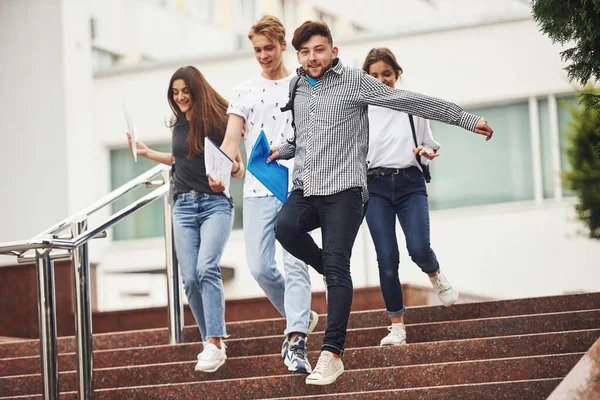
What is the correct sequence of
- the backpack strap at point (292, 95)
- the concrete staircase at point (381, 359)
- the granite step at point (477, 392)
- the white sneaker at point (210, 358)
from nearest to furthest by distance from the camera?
the granite step at point (477, 392) → the concrete staircase at point (381, 359) → the backpack strap at point (292, 95) → the white sneaker at point (210, 358)

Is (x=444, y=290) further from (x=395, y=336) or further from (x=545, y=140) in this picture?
(x=545, y=140)

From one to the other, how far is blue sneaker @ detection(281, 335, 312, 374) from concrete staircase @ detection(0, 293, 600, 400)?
0.11 m

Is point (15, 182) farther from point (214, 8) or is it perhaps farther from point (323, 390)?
point (214, 8)

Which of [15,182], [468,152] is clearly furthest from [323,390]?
[468,152]

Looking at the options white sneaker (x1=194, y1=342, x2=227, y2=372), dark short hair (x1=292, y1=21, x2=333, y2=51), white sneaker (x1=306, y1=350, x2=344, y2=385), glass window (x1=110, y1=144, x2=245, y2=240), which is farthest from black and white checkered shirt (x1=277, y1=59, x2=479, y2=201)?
glass window (x1=110, y1=144, x2=245, y2=240)

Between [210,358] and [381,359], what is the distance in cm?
106

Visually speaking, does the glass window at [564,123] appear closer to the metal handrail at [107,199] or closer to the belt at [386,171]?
the metal handrail at [107,199]

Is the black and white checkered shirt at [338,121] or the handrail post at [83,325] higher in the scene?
the black and white checkered shirt at [338,121]

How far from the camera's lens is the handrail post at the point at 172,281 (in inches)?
345

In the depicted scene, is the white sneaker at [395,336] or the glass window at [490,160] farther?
the glass window at [490,160]

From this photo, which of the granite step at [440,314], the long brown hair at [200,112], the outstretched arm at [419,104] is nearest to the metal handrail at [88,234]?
the long brown hair at [200,112]

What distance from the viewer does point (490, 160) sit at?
683 inches

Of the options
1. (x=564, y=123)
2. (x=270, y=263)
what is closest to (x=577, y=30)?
(x=270, y=263)

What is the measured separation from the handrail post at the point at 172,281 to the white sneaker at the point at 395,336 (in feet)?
5.70
